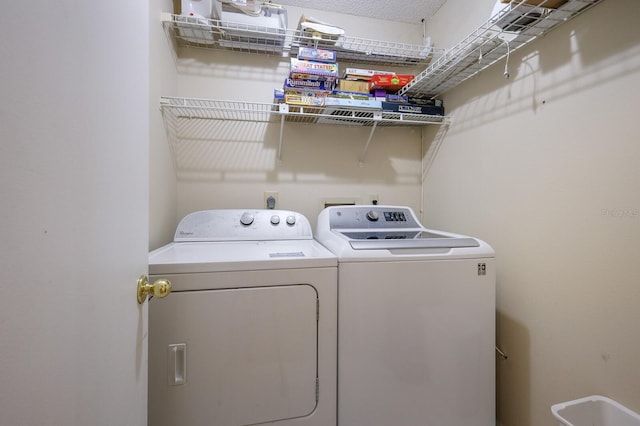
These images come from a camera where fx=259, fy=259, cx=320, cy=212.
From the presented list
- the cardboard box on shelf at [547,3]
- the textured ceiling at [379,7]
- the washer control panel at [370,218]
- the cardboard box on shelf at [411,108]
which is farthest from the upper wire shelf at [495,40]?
the washer control panel at [370,218]

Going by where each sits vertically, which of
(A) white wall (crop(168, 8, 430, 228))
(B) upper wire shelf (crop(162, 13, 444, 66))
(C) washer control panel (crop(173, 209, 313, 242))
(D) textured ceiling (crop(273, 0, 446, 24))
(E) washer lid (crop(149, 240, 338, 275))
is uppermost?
(D) textured ceiling (crop(273, 0, 446, 24))

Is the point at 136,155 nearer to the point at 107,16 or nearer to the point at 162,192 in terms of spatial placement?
the point at 107,16

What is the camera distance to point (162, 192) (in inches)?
54.9

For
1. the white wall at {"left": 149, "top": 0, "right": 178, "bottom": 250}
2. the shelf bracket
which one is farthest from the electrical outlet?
the shelf bracket

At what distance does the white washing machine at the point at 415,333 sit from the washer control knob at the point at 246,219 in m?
0.58

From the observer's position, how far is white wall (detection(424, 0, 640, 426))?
2.81 feet

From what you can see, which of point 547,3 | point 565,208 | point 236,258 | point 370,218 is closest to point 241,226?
point 236,258

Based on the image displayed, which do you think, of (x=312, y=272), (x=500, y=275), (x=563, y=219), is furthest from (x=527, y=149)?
(x=312, y=272)

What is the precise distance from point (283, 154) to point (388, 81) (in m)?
0.83

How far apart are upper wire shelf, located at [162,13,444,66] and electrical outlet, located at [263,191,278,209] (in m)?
0.94

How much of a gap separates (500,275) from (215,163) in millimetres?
1786

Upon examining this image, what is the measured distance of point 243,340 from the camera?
0.94 metres

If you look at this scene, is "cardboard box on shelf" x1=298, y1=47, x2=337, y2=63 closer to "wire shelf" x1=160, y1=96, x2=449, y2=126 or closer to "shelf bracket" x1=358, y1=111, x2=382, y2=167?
"wire shelf" x1=160, y1=96, x2=449, y2=126

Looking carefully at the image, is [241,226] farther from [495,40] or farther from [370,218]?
[495,40]
